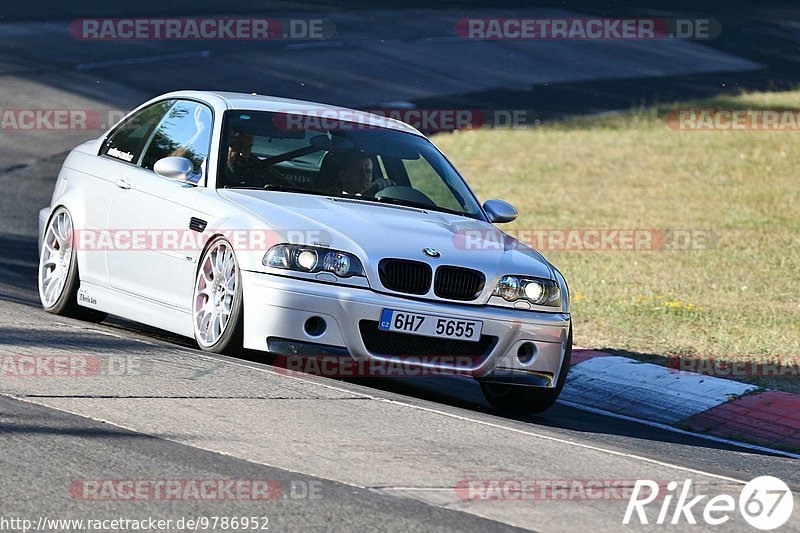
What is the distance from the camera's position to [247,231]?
8.02 m

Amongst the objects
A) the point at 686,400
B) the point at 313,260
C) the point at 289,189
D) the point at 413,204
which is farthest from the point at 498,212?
the point at 313,260

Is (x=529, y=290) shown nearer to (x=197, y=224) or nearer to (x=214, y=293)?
(x=214, y=293)

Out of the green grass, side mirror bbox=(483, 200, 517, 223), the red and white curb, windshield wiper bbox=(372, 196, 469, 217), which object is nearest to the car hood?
windshield wiper bbox=(372, 196, 469, 217)

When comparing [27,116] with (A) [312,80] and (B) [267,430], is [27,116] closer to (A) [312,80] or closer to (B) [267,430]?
(A) [312,80]

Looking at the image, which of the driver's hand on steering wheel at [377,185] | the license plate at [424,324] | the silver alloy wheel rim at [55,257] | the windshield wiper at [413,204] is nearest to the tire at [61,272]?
the silver alloy wheel rim at [55,257]

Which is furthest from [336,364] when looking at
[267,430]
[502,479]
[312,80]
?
[312,80]

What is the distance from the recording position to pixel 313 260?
25.8 feet

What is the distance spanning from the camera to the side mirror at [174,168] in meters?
8.58

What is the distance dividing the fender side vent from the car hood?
0.20m

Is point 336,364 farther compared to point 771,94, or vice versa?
point 771,94

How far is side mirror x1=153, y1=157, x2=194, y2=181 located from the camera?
28.1 ft

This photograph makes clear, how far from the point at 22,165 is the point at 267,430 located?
11153mm

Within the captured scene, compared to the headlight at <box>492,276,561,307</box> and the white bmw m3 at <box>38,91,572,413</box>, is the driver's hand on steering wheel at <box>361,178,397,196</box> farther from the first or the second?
the headlight at <box>492,276,561,307</box>

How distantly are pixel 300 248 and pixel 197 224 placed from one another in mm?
853
